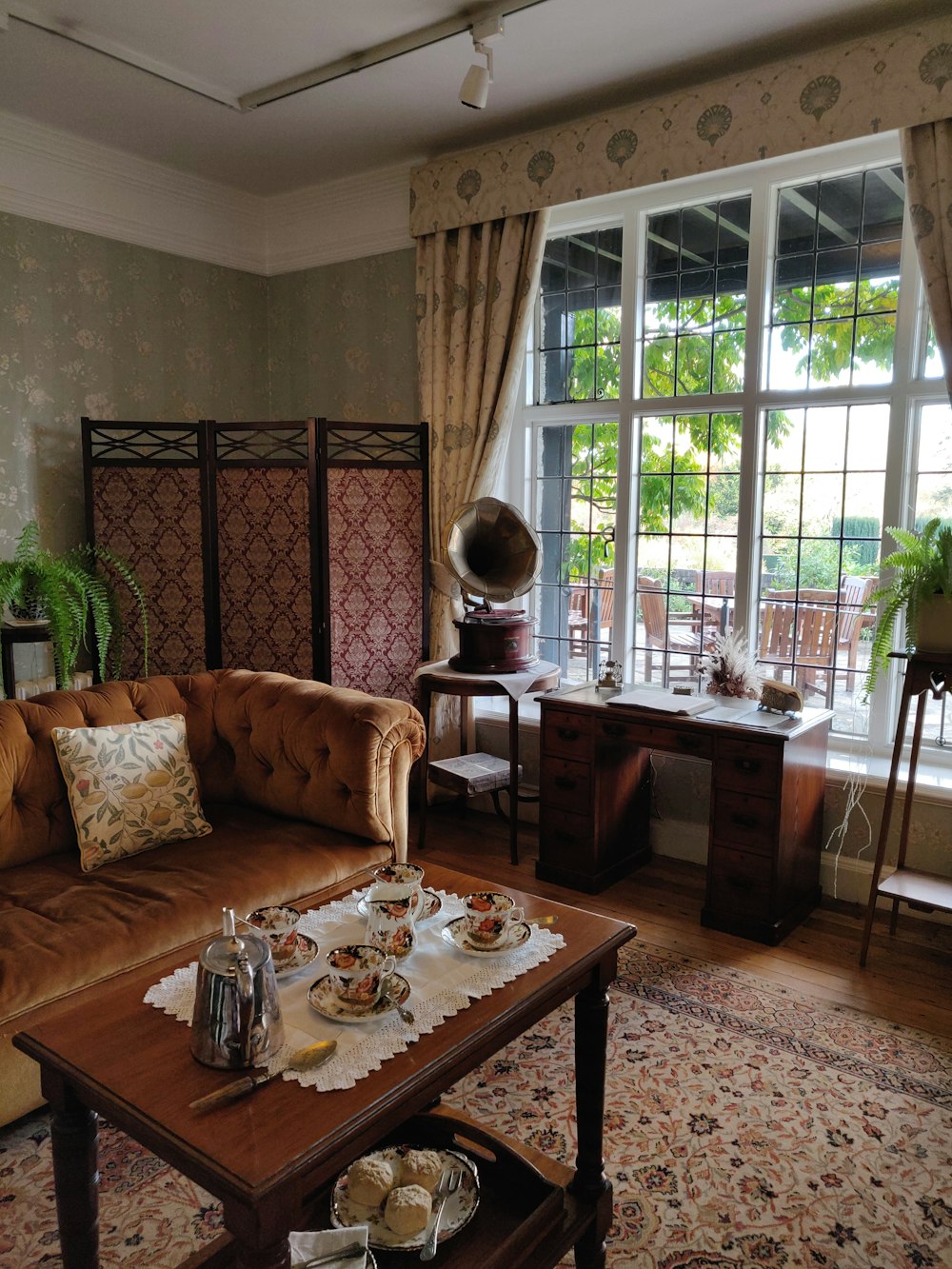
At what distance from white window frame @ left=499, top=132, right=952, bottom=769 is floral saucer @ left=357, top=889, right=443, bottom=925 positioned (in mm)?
2142

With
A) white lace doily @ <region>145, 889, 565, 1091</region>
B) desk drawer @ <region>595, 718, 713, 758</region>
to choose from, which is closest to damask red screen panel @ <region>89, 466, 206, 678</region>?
desk drawer @ <region>595, 718, 713, 758</region>

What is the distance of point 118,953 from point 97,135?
3.57 m

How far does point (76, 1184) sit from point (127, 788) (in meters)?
1.19

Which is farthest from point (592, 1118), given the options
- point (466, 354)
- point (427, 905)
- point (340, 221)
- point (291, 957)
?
point (340, 221)

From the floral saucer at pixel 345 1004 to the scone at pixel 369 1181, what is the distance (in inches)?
10.1

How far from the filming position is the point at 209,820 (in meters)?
2.87

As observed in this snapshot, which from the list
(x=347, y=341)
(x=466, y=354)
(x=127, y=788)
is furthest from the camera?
(x=347, y=341)

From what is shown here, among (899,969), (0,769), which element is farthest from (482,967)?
(899,969)

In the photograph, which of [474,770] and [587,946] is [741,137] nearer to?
[474,770]

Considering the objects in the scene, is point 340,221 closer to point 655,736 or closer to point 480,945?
point 655,736

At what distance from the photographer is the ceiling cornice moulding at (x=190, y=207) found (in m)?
3.95

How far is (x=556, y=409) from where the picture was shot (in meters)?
4.21

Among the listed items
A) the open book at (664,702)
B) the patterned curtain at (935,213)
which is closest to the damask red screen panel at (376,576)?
the open book at (664,702)

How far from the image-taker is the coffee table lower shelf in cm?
153
